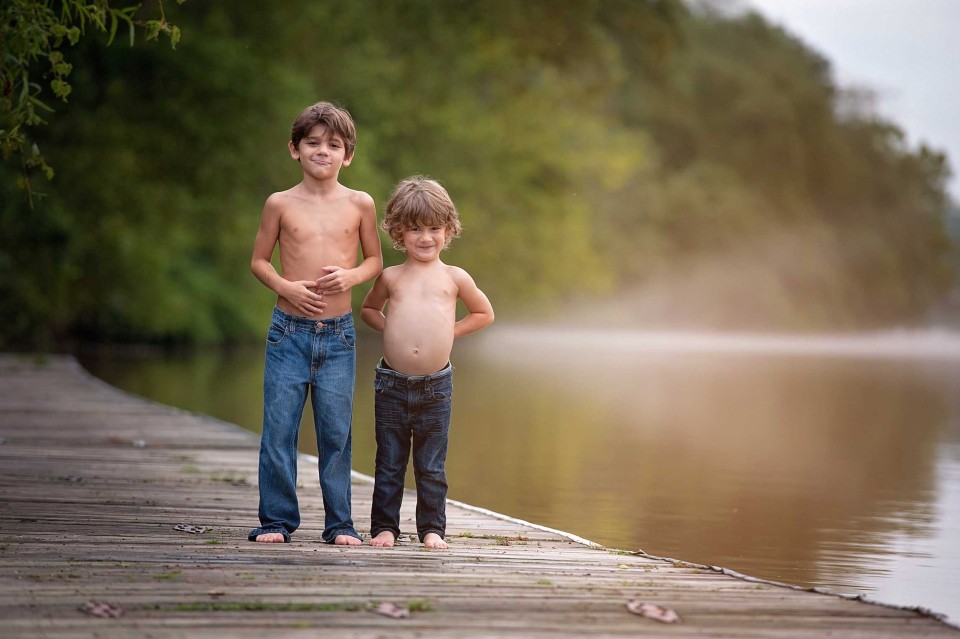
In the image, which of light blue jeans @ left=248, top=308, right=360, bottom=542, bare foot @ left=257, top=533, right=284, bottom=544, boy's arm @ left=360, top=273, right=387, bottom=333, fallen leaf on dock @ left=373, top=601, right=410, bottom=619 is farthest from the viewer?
boy's arm @ left=360, top=273, right=387, bottom=333

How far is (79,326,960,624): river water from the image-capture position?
20.6 ft

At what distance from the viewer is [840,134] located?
66188 mm

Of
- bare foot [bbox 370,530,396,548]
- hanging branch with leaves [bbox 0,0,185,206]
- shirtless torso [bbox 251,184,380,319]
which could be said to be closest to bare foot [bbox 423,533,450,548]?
bare foot [bbox 370,530,396,548]

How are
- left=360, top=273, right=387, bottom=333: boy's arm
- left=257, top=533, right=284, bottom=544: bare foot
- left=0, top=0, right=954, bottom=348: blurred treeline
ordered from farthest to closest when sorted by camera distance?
left=0, top=0, right=954, bottom=348: blurred treeline
left=360, top=273, right=387, bottom=333: boy's arm
left=257, top=533, right=284, bottom=544: bare foot

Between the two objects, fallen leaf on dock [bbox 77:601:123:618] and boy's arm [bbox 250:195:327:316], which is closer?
fallen leaf on dock [bbox 77:601:123:618]

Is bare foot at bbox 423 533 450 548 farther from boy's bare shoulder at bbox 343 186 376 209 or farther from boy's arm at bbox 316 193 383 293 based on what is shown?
boy's bare shoulder at bbox 343 186 376 209

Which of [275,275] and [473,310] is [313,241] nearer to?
[275,275]

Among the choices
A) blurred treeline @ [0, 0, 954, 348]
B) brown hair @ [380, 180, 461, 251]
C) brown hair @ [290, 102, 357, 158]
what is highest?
blurred treeline @ [0, 0, 954, 348]

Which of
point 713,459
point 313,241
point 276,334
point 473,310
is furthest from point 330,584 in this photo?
point 713,459

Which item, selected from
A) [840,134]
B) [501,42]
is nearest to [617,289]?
[840,134]

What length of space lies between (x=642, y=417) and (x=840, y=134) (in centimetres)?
5449

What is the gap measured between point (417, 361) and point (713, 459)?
6109mm

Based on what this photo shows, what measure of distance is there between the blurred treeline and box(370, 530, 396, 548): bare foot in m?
16.4

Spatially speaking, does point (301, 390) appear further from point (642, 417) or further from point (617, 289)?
point (617, 289)
